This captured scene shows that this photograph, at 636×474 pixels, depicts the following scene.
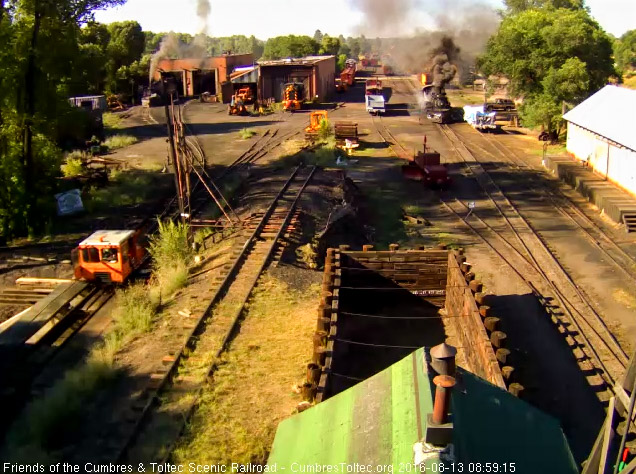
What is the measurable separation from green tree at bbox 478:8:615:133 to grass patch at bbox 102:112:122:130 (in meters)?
26.7

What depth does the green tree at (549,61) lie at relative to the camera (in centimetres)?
3541

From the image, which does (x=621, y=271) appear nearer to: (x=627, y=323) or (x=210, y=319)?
(x=627, y=323)

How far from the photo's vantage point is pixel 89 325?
1492cm

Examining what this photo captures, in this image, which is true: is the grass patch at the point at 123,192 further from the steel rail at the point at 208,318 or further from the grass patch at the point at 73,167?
the steel rail at the point at 208,318

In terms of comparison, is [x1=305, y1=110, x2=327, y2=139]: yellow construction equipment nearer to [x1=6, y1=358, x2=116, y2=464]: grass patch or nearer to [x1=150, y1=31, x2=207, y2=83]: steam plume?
[x1=150, y1=31, x2=207, y2=83]: steam plume

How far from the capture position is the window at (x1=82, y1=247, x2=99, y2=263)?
16.3 metres

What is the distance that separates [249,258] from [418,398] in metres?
12.6

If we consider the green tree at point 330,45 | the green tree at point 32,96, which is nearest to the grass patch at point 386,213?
the green tree at point 32,96

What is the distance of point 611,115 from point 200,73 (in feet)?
152

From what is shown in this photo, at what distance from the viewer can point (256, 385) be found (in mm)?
10219

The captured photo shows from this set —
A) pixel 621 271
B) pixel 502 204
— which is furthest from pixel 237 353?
pixel 502 204

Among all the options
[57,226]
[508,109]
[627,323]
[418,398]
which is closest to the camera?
[418,398]

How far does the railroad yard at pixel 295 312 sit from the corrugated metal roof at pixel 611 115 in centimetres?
281
